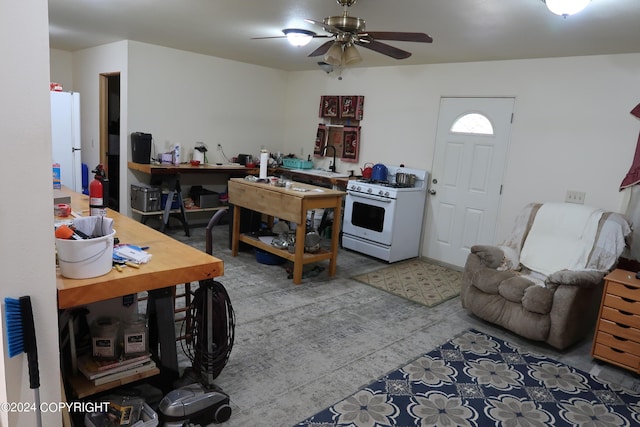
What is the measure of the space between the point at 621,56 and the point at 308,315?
3.47 m

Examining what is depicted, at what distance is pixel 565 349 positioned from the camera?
3170mm

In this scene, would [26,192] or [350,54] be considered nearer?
[26,192]

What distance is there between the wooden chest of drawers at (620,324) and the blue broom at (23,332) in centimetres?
325

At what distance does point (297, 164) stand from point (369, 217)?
5.51 feet

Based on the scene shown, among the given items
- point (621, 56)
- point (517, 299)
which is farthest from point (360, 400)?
point (621, 56)

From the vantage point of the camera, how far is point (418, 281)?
4422 mm

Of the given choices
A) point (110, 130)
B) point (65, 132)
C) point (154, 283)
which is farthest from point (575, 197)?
point (110, 130)

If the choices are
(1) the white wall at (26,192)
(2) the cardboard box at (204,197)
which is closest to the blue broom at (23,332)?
(1) the white wall at (26,192)

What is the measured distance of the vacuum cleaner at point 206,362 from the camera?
76.3 inches

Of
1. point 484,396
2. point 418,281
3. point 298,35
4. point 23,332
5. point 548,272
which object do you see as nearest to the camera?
point 23,332

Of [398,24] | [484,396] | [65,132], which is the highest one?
[398,24]

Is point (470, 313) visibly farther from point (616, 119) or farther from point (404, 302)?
point (616, 119)

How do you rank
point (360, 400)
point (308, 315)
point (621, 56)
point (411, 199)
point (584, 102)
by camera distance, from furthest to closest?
point (411, 199)
point (584, 102)
point (621, 56)
point (308, 315)
point (360, 400)

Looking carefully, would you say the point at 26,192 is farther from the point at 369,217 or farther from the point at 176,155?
the point at 176,155
